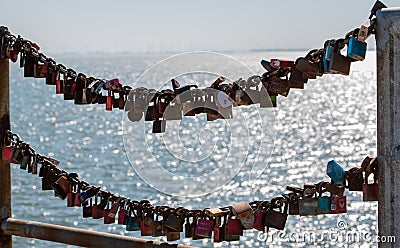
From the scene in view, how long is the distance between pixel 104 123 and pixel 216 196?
26.9 metres

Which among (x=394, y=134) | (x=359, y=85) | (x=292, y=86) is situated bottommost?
(x=394, y=134)

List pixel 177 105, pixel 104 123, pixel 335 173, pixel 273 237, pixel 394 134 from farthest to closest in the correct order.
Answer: pixel 104 123, pixel 273 237, pixel 177 105, pixel 335 173, pixel 394 134

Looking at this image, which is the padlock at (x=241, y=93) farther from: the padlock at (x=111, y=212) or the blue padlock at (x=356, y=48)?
the padlock at (x=111, y=212)

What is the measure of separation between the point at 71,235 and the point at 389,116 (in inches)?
54.1

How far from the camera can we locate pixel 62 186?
8.86ft

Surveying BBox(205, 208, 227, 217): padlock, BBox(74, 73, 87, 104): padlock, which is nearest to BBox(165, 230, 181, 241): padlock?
BBox(205, 208, 227, 217): padlock

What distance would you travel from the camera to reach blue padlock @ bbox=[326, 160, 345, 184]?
1.97 m

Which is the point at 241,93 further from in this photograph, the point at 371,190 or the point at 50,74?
the point at 50,74

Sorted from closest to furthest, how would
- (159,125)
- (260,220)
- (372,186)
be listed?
(372,186) < (260,220) < (159,125)

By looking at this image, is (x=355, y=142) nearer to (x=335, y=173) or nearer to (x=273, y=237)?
(x=273, y=237)

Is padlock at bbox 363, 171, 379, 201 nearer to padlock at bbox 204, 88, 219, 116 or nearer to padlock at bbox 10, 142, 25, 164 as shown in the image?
padlock at bbox 204, 88, 219, 116

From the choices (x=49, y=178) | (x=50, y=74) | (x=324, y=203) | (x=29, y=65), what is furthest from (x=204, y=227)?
(x=29, y=65)

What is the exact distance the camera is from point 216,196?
2144cm

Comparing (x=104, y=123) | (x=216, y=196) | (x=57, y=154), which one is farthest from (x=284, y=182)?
(x=104, y=123)
